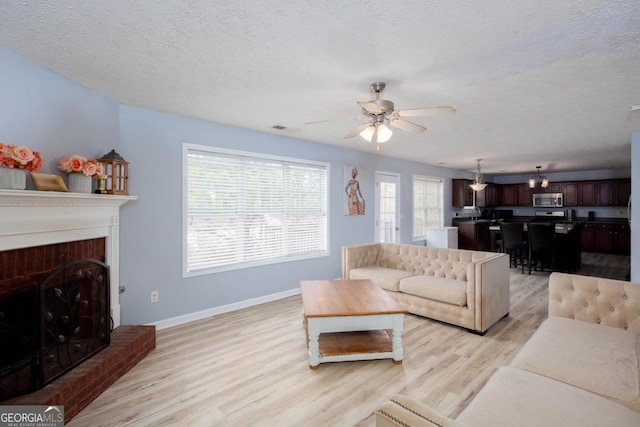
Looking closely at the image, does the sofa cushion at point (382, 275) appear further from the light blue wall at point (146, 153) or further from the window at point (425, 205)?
the window at point (425, 205)

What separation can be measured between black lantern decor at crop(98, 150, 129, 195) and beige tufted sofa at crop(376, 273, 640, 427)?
2.92 meters

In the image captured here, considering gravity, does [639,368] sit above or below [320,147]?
below

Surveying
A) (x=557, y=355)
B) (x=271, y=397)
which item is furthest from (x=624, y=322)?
(x=271, y=397)

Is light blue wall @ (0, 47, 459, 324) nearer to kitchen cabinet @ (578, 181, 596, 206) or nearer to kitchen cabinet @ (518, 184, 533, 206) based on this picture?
kitchen cabinet @ (518, 184, 533, 206)

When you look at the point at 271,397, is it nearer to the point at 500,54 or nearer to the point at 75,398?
the point at 75,398

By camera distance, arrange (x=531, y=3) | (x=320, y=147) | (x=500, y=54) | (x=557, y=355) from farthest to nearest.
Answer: (x=320, y=147) < (x=500, y=54) < (x=557, y=355) < (x=531, y=3)

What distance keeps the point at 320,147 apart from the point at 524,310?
3.74 meters

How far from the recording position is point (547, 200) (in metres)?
9.28

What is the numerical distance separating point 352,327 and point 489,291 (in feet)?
5.56

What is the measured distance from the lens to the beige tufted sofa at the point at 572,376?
4.15 feet

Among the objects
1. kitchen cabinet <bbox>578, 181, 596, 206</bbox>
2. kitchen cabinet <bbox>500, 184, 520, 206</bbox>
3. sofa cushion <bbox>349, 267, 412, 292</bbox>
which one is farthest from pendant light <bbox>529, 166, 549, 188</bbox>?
sofa cushion <bbox>349, 267, 412, 292</bbox>

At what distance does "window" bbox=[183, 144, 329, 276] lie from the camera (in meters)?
3.67

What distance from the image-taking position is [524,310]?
392cm

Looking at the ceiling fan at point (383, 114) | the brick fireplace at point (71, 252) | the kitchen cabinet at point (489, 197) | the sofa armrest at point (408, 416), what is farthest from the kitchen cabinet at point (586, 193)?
the brick fireplace at point (71, 252)
